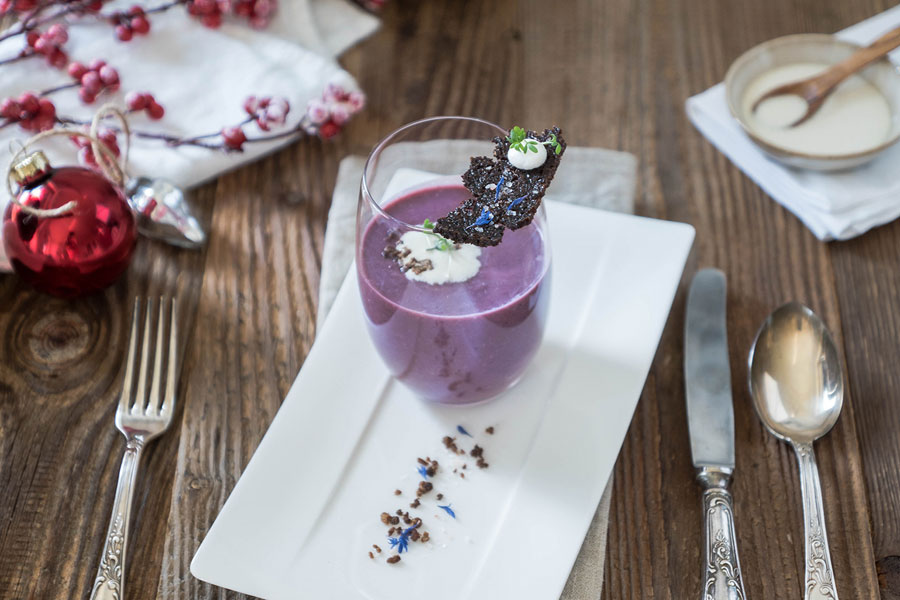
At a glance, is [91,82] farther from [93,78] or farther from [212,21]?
[212,21]

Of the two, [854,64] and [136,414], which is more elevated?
[854,64]

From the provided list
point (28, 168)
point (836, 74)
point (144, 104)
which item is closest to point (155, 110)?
point (144, 104)

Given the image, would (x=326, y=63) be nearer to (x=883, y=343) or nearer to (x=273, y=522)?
(x=273, y=522)

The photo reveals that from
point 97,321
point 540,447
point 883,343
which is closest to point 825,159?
point 883,343

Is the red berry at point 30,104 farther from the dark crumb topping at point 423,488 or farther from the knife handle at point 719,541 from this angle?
the knife handle at point 719,541

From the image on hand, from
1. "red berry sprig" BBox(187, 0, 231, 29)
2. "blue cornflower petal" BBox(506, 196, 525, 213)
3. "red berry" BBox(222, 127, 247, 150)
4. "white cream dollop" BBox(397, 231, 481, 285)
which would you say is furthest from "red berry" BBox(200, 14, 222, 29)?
"blue cornflower petal" BBox(506, 196, 525, 213)
